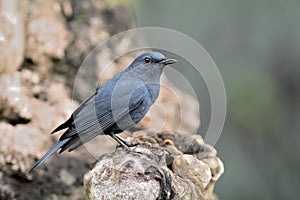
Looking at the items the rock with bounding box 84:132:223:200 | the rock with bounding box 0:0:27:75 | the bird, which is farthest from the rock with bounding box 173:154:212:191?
the rock with bounding box 0:0:27:75

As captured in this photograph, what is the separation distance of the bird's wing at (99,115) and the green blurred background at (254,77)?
4717 mm

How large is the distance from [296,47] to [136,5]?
2.82 meters

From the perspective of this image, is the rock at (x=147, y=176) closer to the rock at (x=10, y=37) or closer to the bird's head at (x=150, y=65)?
the bird's head at (x=150, y=65)

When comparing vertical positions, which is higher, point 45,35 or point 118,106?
point 45,35

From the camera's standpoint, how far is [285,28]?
1049 centimetres

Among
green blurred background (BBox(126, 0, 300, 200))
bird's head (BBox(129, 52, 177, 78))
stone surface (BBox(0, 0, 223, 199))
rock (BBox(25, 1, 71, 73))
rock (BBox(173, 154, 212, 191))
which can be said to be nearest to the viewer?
rock (BBox(173, 154, 212, 191))

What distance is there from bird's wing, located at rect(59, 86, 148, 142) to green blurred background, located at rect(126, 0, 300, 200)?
15.5ft

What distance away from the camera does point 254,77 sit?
10.4 metres

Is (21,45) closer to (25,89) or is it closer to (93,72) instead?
(25,89)

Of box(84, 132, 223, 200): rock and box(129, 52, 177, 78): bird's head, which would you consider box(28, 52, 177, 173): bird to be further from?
box(84, 132, 223, 200): rock

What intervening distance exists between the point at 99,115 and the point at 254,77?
541cm

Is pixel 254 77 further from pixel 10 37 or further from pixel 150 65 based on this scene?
pixel 10 37

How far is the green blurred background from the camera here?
1026cm

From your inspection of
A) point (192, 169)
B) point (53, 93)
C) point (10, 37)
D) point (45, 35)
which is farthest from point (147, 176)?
point (45, 35)
